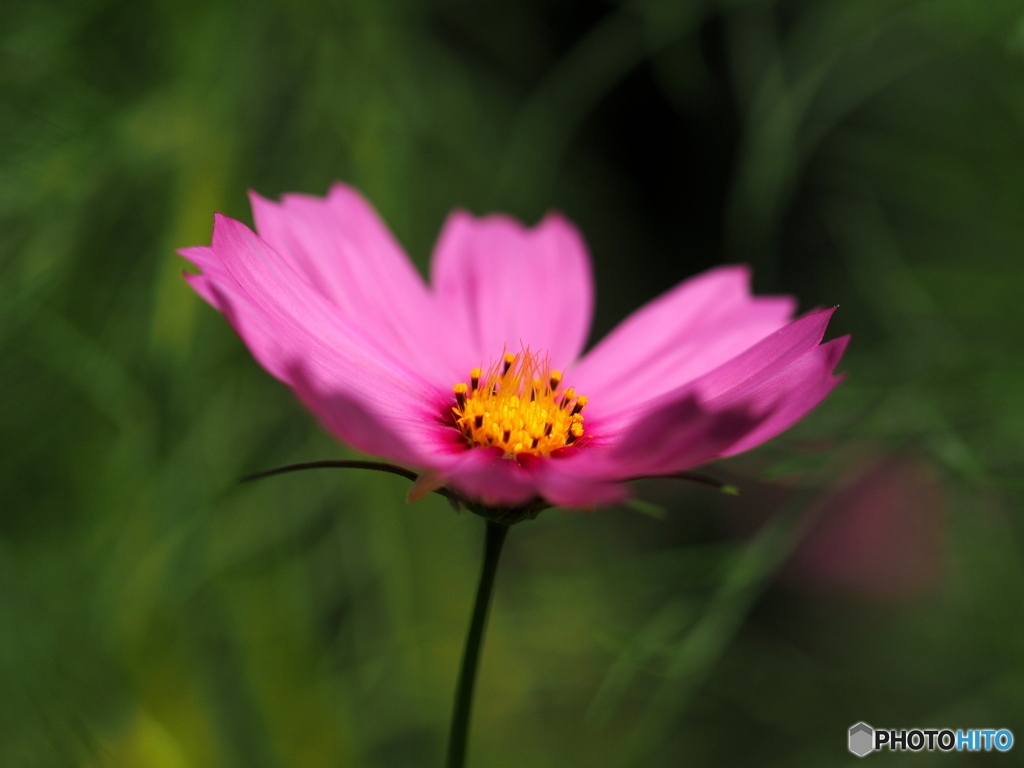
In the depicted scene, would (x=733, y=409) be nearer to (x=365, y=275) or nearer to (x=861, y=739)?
(x=365, y=275)

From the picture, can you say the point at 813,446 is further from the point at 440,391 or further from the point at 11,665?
the point at 11,665

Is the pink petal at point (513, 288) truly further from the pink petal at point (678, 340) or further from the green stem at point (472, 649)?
the green stem at point (472, 649)

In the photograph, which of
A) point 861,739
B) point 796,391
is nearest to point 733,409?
point 796,391

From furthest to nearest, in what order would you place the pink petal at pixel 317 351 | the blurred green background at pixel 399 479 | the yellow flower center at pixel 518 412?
the blurred green background at pixel 399 479 → the yellow flower center at pixel 518 412 → the pink petal at pixel 317 351

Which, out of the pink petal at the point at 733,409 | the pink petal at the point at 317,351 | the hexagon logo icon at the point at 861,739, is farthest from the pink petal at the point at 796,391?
the hexagon logo icon at the point at 861,739

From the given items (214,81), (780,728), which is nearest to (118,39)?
(214,81)

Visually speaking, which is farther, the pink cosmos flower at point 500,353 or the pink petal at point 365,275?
the pink petal at point 365,275

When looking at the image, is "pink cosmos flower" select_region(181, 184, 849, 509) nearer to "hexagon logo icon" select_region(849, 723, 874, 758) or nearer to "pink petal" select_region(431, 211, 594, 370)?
"pink petal" select_region(431, 211, 594, 370)
